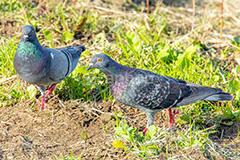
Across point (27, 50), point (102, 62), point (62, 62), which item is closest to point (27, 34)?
point (27, 50)

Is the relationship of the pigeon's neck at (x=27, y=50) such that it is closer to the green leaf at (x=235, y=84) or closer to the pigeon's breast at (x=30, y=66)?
the pigeon's breast at (x=30, y=66)

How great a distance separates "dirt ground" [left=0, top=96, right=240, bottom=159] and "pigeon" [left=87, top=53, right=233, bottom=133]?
448 millimetres

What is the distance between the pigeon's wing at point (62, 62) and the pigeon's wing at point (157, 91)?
122 cm

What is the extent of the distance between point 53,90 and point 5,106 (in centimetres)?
75

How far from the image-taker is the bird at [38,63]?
4.09 metres

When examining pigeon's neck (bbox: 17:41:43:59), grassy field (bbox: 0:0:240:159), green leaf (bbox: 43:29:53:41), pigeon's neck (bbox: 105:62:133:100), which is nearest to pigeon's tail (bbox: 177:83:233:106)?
grassy field (bbox: 0:0:240:159)

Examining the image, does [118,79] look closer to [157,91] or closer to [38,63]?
[157,91]

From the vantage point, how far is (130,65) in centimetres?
532

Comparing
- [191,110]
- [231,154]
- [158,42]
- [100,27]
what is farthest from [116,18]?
[231,154]

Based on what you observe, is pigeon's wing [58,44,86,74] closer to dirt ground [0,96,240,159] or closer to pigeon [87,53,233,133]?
dirt ground [0,96,240,159]

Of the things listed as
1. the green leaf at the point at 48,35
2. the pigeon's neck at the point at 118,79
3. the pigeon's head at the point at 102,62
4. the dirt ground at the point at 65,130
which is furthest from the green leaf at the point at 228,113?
the green leaf at the point at 48,35

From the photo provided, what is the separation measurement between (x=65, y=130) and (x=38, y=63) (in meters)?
0.97

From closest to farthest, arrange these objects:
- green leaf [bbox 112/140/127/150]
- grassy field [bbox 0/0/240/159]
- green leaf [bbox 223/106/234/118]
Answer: green leaf [bbox 112/140/127/150], grassy field [bbox 0/0/240/159], green leaf [bbox 223/106/234/118]

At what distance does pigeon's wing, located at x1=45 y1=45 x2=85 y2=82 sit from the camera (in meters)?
4.47
